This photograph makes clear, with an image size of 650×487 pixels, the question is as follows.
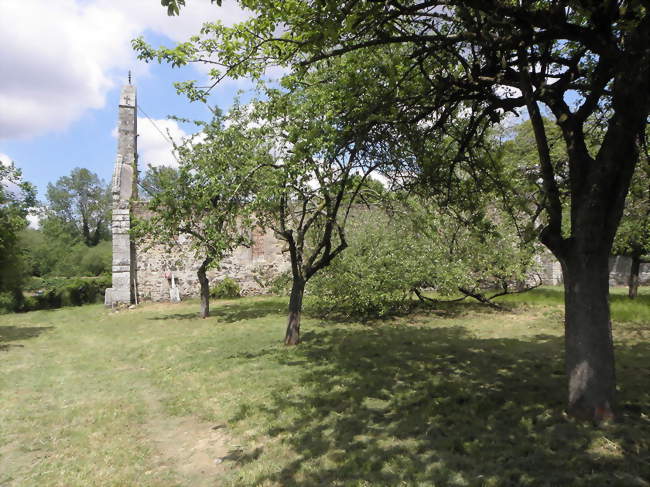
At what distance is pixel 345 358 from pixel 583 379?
13.8ft

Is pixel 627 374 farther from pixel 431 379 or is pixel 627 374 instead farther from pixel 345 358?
pixel 345 358

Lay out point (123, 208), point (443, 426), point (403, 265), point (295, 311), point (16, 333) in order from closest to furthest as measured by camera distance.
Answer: point (443, 426) → point (295, 311) → point (403, 265) → point (16, 333) → point (123, 208)

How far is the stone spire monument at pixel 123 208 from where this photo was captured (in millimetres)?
17484

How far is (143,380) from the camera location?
7.22 meters

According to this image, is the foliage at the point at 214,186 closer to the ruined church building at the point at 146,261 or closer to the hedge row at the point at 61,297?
the ruined church building at the point at 146,261

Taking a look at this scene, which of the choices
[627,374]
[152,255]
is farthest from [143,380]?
[152,255]

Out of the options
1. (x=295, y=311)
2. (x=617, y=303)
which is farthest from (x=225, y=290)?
(x=617, y=303)

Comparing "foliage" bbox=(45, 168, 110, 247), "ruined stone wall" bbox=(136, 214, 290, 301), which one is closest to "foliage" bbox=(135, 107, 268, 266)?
"ruined stone wall" bbox=(136, 214, 290, 301)

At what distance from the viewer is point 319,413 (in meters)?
5.19

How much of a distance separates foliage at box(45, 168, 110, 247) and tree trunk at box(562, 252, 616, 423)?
176ft

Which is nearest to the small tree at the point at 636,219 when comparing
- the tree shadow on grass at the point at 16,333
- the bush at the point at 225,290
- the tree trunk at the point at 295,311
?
Answer: the tree trunk at the point at 295,311

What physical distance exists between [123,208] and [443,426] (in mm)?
16282

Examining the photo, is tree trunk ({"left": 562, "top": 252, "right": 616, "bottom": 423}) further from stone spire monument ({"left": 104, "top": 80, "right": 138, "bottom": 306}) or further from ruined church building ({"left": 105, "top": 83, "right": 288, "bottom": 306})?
stone spire monument ({"left": 104, "top": 80, "right": 138, "bottom": 306})

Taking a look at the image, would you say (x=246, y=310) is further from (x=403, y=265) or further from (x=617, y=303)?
(x=617, y=303)
